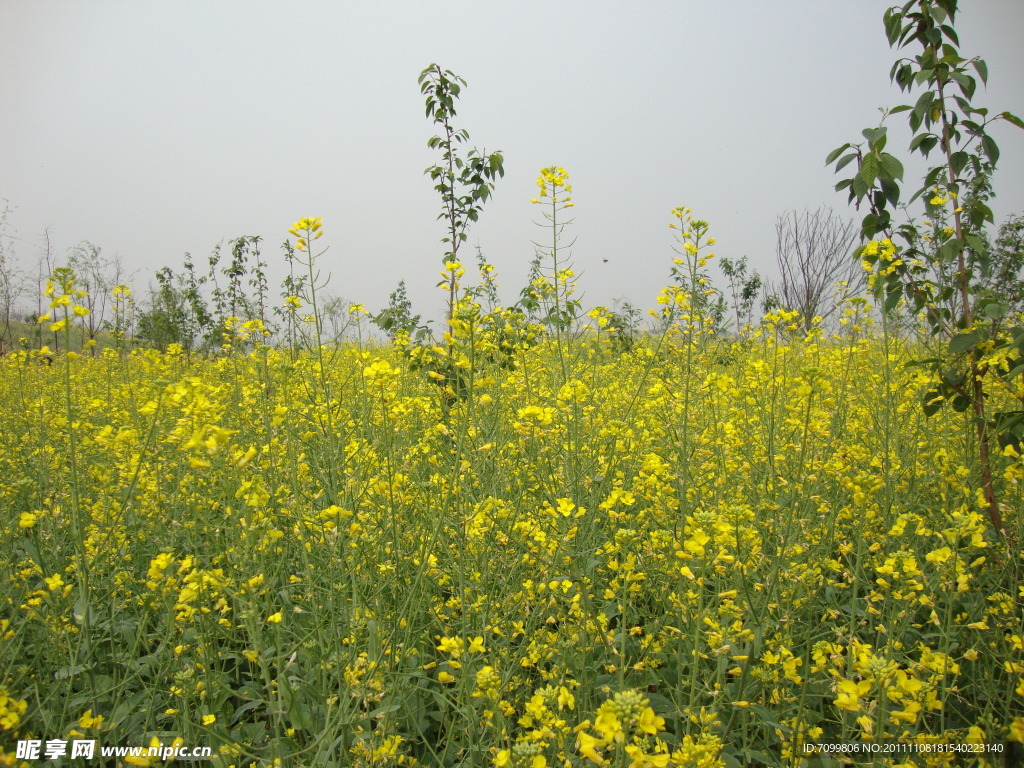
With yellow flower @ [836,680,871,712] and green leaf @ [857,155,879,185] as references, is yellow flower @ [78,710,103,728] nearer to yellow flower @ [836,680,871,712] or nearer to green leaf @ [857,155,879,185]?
yellow flower @ [836,680,871,712]

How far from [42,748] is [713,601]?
2.12 meters

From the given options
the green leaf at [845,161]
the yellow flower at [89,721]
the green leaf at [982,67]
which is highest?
the green leaf at [982,67]

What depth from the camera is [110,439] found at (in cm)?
236

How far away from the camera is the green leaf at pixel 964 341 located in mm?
2037

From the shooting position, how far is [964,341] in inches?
81.0

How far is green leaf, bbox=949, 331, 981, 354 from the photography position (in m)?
2.04

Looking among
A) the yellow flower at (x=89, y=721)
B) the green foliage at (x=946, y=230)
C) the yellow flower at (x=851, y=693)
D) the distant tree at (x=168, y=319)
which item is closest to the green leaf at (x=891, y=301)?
the green foliage at (x=946, y=230)

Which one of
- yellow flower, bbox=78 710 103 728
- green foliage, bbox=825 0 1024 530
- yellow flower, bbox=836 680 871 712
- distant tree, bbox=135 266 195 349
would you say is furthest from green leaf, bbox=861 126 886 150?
distant tree, bbox=135 266 195 349

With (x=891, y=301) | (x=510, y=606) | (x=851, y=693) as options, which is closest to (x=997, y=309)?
(x=891, y=301)

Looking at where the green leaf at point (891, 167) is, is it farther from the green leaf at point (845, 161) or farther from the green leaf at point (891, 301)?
the green leaf at point (891, 301)

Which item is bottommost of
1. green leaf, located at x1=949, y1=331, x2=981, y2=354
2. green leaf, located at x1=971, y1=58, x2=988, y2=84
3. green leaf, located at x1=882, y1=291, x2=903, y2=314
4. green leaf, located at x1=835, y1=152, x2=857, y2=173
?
green leaf, located at x1=949, y1=331, x2=981, y2=354

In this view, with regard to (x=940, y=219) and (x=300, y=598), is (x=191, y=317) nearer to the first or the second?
(x=300, y=598)

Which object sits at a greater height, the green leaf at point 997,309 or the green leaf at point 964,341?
the green leaf at point 997,309

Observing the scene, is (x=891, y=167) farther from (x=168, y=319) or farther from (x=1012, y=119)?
(x=168, y=319)
